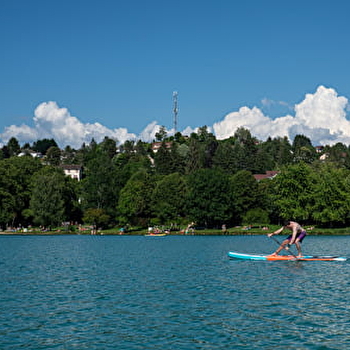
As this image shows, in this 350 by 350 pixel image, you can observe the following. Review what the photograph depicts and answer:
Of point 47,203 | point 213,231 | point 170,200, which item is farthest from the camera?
point 170,200

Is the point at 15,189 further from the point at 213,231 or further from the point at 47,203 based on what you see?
the point at 213,231

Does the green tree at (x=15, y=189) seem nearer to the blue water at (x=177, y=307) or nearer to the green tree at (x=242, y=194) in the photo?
the green tree at (x=242, y=194)

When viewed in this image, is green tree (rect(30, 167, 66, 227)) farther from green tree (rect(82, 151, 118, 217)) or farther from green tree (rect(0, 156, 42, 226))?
green tree (rect(82, 151, 118, 217))

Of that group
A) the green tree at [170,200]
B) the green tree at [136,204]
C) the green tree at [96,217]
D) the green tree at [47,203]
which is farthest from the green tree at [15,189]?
the green tree at [170,200]

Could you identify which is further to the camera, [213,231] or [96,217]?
[96,217]

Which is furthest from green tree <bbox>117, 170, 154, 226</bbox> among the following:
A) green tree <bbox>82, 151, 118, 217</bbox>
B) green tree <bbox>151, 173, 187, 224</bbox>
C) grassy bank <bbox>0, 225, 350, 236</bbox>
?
green tree <bbox>82, 151, 118, 217</bbox>

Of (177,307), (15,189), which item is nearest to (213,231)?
(15,189)

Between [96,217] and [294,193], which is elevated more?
[294,193]

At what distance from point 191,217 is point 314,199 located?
93.1ft

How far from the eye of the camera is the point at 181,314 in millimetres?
23531

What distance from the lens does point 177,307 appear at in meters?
25.2

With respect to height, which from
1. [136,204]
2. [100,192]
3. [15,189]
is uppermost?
[15,189]

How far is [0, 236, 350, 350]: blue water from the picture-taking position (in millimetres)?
19188

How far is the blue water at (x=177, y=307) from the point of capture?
19.2m
